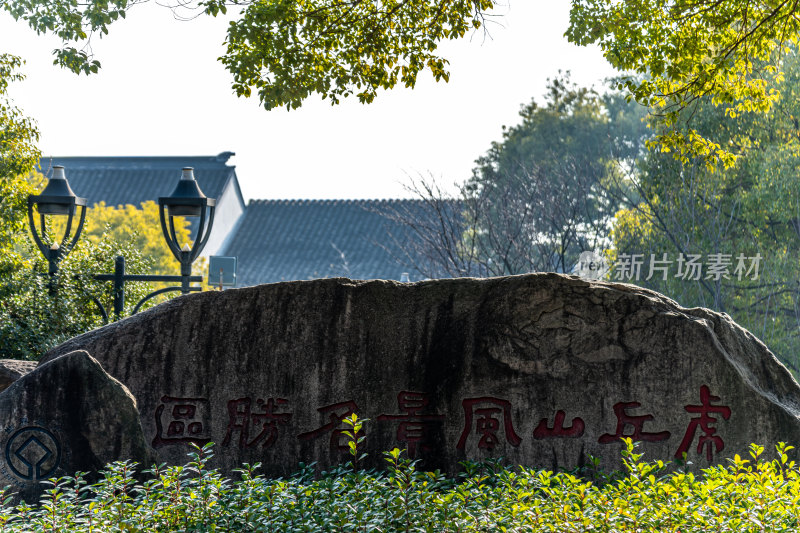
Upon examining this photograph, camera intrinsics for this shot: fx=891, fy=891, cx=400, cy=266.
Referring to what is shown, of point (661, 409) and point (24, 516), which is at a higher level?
point (661, 409)

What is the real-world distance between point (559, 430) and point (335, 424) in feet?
4.67

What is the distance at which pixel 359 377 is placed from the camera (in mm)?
5781

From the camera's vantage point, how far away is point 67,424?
5039mm

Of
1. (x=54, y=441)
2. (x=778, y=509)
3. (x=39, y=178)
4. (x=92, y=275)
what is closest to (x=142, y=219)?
(x=39, y=178)

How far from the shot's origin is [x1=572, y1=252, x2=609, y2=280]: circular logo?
15773 millimetres

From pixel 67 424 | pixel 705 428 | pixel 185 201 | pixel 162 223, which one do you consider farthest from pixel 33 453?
pixel 162 223

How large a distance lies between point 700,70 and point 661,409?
3.23 meters

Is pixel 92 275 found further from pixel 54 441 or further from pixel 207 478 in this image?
pixel 207 478

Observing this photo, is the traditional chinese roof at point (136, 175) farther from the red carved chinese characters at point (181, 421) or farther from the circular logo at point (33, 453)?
the circular logo at point (33, 453)

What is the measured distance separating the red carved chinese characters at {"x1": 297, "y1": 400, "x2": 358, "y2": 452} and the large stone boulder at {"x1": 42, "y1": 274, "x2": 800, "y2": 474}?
0.01m

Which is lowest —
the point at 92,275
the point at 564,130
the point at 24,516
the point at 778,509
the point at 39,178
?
the point at 24,516

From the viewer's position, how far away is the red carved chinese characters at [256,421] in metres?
5.74

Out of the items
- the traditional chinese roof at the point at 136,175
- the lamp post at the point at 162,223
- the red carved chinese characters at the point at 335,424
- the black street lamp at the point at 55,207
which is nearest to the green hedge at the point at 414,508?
the red carved chinese characters at the point at 335,424

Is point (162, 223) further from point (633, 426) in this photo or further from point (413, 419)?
point (633, 426)
